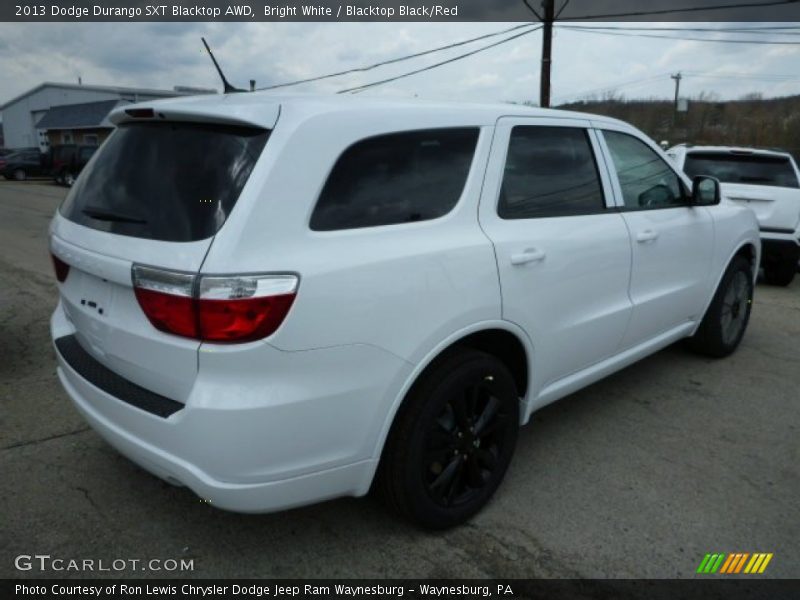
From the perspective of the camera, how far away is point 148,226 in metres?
2.18

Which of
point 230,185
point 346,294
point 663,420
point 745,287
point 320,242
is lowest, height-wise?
point 663,420

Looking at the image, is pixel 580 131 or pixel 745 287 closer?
pixel 580 131

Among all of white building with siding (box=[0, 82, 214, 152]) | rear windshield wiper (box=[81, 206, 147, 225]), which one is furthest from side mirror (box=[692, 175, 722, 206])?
white building with siding (box=[0, 82, 214, 152])

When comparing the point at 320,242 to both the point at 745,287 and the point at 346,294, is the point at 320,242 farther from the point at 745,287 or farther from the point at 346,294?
the point at 745,287

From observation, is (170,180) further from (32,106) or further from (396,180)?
(32,106)

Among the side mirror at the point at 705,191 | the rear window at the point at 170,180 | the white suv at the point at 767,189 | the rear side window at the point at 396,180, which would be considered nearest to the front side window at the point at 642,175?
the side mirror at the point at 705,191

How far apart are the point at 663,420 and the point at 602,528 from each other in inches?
53.0

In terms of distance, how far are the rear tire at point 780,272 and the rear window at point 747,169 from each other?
1094 millimetres

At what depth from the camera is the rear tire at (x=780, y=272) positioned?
7.77 m

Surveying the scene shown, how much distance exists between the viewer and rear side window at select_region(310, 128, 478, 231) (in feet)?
7.27

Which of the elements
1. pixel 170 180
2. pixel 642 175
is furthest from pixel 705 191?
pixel 170 180

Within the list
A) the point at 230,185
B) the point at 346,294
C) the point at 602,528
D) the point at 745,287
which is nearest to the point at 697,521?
the point at 602,528

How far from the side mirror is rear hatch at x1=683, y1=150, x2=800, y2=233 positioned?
414 cm

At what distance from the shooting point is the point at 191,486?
211 cm
